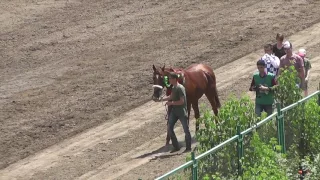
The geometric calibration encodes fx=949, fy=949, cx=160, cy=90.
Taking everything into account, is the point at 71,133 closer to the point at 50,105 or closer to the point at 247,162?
the point at 50,105

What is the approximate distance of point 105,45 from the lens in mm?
27375

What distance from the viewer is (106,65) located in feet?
84.3

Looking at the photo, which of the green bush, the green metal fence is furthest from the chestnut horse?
the green metal fence

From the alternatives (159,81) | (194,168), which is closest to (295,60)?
(159,81)

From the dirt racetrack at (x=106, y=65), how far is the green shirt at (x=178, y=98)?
88 cm

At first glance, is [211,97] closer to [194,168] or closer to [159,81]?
[159,81]

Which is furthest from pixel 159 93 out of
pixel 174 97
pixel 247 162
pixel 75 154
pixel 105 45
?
pixel 105 45

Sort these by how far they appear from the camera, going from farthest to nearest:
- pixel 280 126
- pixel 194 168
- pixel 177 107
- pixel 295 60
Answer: pixel 295 60
pixel 177 107
pixel 280 126
pixel 194 168

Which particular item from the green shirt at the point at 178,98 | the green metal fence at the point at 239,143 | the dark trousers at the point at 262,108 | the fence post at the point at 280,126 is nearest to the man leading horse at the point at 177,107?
the green shirt at the point at 178,98

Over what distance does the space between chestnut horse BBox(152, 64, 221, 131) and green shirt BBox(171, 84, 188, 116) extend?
43cm

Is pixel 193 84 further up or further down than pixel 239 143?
further down

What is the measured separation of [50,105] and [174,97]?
519cm

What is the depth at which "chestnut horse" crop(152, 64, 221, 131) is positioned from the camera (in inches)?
754

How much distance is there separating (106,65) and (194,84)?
20.6 feet
